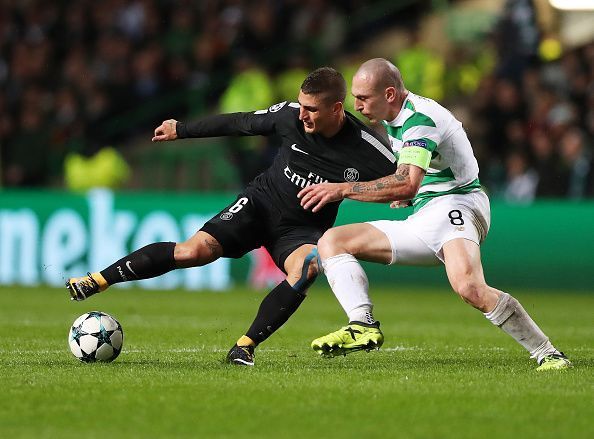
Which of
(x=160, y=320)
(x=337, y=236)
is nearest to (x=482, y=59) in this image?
(x=160, y=320)

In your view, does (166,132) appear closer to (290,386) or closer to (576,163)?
(290,386)

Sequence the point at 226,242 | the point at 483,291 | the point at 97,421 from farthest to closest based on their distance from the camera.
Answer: the point at 226,242 < the point at 483,291 < the point at 97,421

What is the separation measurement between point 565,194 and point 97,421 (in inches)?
465

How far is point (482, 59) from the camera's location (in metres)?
19.1

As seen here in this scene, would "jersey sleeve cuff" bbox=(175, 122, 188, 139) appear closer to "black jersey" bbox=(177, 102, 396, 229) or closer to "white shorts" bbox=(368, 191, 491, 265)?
"black jersey" bbox=(177, 102, 396, 229)

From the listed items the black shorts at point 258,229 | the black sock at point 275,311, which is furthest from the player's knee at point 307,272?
the black shorts at point 258,229

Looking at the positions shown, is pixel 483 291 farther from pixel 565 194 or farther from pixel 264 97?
pixel 264 97

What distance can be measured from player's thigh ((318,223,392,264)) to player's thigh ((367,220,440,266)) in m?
0.02

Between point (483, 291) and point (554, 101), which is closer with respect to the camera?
point (483, 291)

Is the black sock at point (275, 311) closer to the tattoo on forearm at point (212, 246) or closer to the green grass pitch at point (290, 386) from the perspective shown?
the green grass pitch at point (290, 386)

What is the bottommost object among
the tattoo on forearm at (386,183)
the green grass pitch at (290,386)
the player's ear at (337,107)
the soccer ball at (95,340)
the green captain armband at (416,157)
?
the green grass pitch at (290,386)

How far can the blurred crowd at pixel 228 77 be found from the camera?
16797 millimetres

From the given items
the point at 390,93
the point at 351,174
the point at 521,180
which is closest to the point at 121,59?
the point at 521,180

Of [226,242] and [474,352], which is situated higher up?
[226,242]
